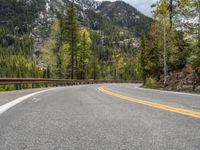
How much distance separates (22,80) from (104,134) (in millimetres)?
20730

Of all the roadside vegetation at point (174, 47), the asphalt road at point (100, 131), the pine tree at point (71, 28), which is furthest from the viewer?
the pine tree at point (71, 28)

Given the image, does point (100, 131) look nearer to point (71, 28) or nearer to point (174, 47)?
point (174, 47)

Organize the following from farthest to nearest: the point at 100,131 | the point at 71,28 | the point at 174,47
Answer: the point at 71,28 → the point at 174,47 → the point at 100,131

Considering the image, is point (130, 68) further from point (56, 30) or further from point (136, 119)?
point (136, 119)

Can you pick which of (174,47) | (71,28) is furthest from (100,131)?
(71,28)

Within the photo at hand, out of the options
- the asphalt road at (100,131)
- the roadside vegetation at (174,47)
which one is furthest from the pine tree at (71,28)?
the asphalt road at (100,131)

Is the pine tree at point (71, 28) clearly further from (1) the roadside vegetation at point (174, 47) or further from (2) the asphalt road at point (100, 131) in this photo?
(2) the asphalt road at point (100, 131)

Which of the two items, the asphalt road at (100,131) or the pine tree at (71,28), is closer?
the asphalt road at (100,131)

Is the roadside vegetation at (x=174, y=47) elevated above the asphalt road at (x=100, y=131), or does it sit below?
above

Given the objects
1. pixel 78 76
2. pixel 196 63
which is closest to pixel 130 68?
pixel 78 76

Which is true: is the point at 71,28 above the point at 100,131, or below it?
above

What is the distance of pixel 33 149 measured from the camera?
410cm

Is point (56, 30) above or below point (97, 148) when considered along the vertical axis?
above

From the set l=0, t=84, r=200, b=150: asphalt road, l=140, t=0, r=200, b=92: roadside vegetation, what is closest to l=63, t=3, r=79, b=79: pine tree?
l=140, t=0, r=200, b=92: roadside vegetation
